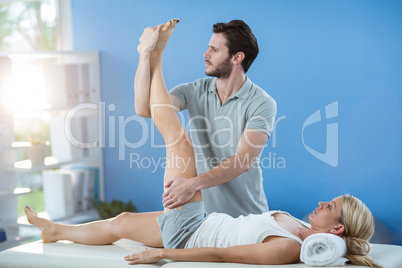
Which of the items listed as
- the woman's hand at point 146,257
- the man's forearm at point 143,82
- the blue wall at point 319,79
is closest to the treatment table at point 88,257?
the woman's hand at point 146,257

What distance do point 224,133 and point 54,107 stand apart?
1.72 metres

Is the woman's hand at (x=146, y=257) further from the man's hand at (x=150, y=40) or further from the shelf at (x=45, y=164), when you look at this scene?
the shelf at (x=45, y=164)

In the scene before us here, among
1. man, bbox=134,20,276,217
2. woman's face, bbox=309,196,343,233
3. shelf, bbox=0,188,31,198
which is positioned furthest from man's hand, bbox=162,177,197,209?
shelf, bbox=0,188,31,198

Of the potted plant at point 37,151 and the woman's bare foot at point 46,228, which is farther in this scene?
the potted plant at point 37,151

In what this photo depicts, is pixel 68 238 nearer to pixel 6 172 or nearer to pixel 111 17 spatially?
pixel 6 172

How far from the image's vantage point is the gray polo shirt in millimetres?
2539

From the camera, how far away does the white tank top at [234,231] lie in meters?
2.02

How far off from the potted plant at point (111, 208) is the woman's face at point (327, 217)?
220 centimetres

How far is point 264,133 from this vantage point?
243 cm

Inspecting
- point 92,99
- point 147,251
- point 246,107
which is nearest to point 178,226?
point 147,251

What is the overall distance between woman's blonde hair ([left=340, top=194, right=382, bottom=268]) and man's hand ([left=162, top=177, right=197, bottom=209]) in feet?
1.96

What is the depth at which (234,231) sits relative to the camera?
2.12m

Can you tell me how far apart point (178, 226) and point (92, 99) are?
2.15 metres

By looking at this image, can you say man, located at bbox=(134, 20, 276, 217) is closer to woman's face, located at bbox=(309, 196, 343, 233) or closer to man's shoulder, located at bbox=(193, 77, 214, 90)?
man's shoulder, located at bbox=(193, 77, 214, 90)
